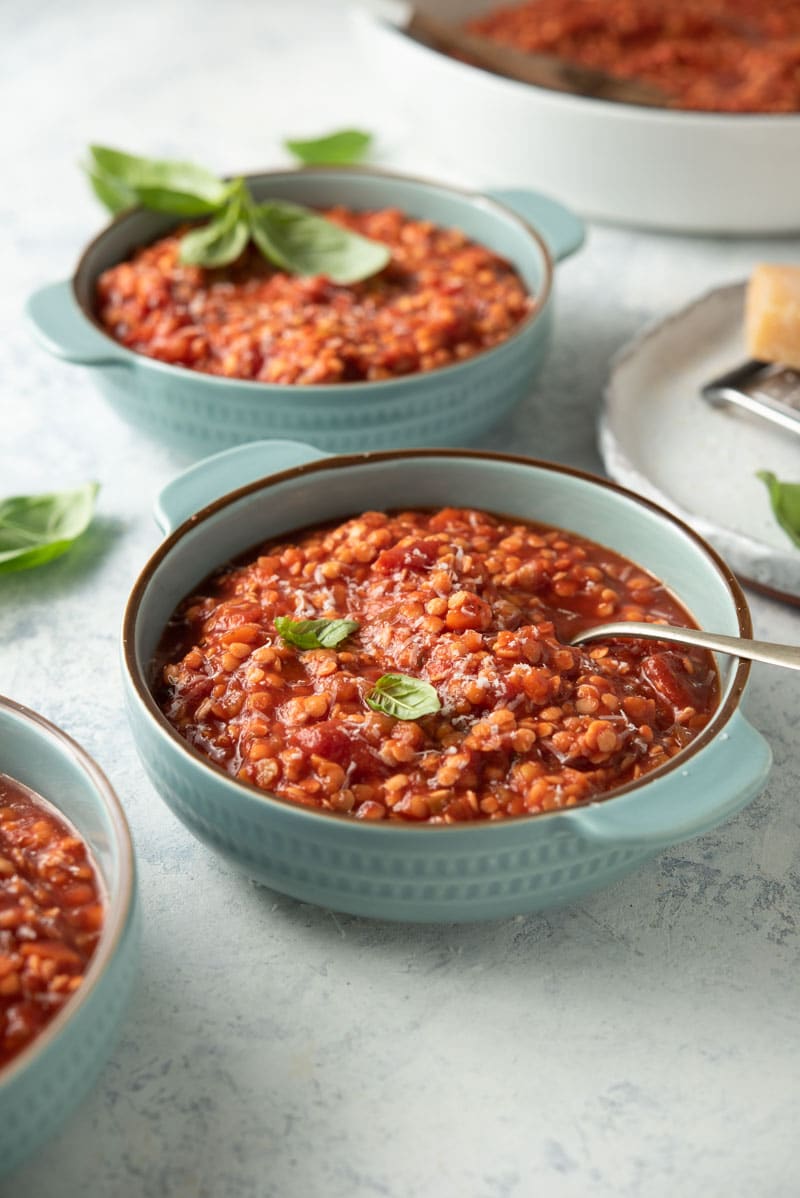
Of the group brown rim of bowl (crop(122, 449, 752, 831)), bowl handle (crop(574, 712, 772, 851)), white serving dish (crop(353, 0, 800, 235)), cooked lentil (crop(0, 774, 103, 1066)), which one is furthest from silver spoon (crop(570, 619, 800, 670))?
white serving dish (crop(353, 0, 800, 235))

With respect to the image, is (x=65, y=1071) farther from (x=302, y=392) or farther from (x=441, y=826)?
(x=302, y=392)

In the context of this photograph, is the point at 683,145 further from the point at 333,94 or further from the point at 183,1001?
the point at 183,1001

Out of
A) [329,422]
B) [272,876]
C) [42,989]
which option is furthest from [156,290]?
[42,989]

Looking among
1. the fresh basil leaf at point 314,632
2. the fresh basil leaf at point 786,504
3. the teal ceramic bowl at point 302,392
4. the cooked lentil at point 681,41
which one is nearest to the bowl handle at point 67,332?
the teal ceramic bowl at point 302,392

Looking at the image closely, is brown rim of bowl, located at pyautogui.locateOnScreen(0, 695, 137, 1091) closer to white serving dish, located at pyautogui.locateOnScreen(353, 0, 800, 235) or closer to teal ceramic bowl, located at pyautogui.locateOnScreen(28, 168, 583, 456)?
teal ceramic bowl, located at pyautogui.locateOnScreen(28, 168, 583, 456)

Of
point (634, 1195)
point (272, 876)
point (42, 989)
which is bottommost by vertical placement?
point (634, 1195)

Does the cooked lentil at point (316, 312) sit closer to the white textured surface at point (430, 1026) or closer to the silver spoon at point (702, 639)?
the white textured surface at point (430, 1026)
